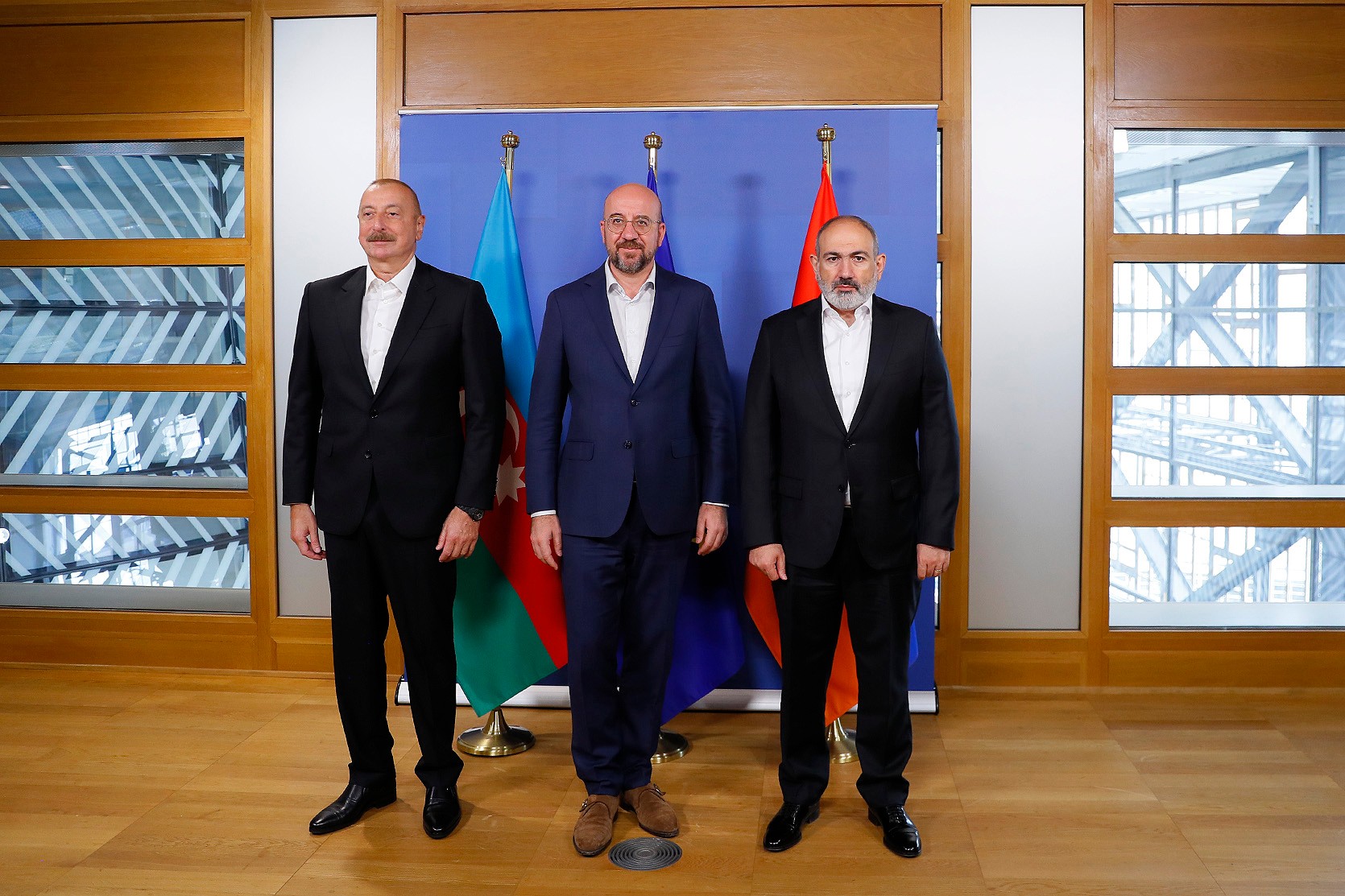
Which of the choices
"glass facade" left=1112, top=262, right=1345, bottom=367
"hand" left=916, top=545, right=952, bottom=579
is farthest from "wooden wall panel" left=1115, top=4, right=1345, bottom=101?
"hand" left=916, top=545, right=952, bottom=579

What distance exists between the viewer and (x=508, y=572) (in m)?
3.26

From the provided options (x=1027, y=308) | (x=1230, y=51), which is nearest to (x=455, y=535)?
(x=1027, y=308)

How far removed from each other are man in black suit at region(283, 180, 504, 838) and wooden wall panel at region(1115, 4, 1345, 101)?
2.61 metres

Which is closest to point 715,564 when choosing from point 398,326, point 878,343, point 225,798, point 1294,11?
point 878,343

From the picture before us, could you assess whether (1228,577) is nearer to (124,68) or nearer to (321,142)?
(321,142)

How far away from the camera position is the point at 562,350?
276 cm

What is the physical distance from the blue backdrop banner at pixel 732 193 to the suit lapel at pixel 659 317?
71cm

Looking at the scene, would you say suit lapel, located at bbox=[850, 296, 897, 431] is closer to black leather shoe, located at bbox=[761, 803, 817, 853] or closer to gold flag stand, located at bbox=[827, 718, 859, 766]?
black leather shoe, located at bbox=[761, 803, 817, 853]

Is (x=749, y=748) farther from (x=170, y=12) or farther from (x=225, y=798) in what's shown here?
(x=170, y=12)

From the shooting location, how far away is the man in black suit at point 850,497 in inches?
101

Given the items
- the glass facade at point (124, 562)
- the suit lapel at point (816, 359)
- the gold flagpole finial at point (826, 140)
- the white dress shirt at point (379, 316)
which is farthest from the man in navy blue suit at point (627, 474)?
the glass facade at point (124, 562)

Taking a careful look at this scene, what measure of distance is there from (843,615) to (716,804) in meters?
0.74

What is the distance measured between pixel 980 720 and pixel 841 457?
4.82 feet

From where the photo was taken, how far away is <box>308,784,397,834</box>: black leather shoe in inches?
105
